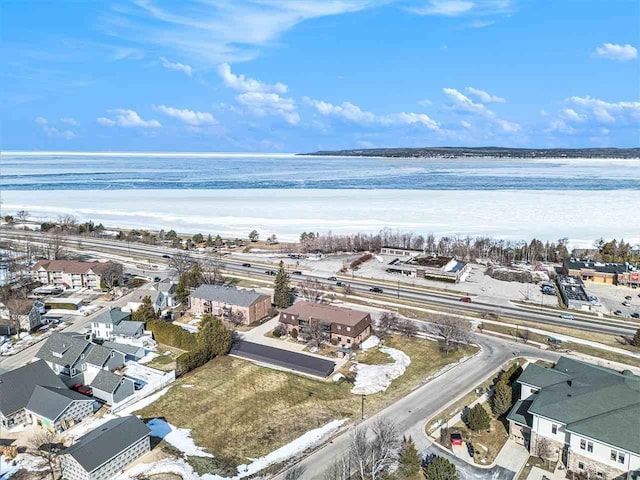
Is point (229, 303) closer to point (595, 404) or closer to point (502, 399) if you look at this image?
point (502, 399)

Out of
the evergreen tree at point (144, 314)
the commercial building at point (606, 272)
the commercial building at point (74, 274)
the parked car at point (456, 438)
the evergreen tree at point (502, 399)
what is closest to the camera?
the parked car at point (456, 438)

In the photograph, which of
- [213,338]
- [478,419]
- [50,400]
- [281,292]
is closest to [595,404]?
[478,419]

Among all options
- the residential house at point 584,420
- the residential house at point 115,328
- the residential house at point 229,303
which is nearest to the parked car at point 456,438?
the residential house at point 584,420

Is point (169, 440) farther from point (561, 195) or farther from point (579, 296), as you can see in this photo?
point (561, 195)

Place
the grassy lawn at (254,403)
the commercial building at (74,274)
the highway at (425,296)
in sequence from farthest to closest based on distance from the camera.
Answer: the commercial building at (74,274)
the highway at (425,296)
the grassy lawn at (254,403)

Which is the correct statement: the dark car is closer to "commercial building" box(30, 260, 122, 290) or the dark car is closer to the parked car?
"commercial building" box(30, 260, 122, 290)

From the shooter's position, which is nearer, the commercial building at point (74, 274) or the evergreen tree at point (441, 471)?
the evergreen tree at point (441, 471)

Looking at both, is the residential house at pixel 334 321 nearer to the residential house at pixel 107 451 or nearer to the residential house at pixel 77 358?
the residential house at pixel 77 358
